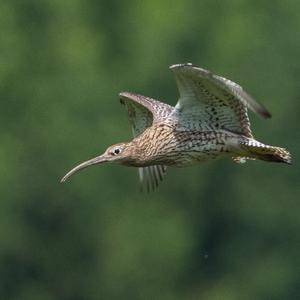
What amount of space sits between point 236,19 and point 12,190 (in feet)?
32.8

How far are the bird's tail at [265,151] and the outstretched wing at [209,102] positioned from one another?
17 cm

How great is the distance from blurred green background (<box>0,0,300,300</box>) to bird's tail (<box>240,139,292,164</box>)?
69.7 ft

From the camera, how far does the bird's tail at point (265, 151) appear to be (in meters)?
19.2

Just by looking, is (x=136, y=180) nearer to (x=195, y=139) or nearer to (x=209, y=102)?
(x=195, y=139)

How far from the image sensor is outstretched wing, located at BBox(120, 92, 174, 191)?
19.9 m

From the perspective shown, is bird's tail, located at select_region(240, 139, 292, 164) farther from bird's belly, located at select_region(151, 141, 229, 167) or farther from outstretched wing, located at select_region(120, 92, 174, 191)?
outstretched wing, located at select_region(120, 92, 174, 191)

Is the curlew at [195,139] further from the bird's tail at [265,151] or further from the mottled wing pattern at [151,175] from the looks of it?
the mottled wing pattern at [151,175]

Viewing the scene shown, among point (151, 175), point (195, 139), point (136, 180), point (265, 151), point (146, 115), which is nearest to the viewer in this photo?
point (265, 151)

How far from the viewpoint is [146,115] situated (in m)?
20.7

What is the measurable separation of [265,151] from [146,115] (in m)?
1.86

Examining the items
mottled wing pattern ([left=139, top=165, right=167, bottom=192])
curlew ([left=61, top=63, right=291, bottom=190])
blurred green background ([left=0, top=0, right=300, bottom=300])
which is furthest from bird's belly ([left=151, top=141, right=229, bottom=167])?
blurred green background ([left=0, top=0, right=300, bottom=300])

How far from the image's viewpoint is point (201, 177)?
159 feet

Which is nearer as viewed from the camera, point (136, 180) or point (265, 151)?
point (265, 151)

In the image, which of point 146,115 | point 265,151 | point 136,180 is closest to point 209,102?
point 265,151
